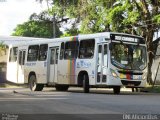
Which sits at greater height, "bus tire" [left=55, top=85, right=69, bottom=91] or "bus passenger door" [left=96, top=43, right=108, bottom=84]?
"bus passenger door" [left=96, top=43, right=108, bottom=84]

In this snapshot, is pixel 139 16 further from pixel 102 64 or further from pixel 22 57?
pixel 102 64

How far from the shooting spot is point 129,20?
113 feet

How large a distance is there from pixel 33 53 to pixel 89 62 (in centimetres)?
612

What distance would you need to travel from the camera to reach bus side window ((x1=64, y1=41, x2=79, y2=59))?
2730 centimetres

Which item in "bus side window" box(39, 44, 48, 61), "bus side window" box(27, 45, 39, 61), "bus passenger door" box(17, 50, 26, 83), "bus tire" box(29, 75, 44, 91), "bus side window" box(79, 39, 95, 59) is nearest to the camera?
"bus side window" box(79, 39, 95, 59)

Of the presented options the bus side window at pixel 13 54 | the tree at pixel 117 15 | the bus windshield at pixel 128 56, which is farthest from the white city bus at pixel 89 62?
the tree at pixel 117 15

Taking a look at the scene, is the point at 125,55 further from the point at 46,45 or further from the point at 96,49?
the point at 46,45

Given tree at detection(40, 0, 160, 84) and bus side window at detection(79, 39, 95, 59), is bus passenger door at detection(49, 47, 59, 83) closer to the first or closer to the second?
bus side window at detection(79, 39, 95, 59)

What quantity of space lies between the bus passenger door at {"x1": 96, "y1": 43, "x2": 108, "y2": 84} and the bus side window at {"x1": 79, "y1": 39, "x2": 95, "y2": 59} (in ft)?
2.00

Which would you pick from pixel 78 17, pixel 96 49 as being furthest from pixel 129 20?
pixel 96 49

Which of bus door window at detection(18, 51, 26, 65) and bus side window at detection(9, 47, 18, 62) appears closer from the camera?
bus door window at detection(18, 51, 26, 65)

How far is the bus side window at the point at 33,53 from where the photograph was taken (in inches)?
1212

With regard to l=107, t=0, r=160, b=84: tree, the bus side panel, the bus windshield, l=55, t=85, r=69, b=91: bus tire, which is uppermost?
l=107, t=0, r=160, b=84: tree

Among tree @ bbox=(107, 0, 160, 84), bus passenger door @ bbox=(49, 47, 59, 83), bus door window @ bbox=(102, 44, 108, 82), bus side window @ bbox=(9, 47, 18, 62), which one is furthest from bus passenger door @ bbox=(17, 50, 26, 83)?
bus door window @ bbox=(102, 44, 108, 82)
